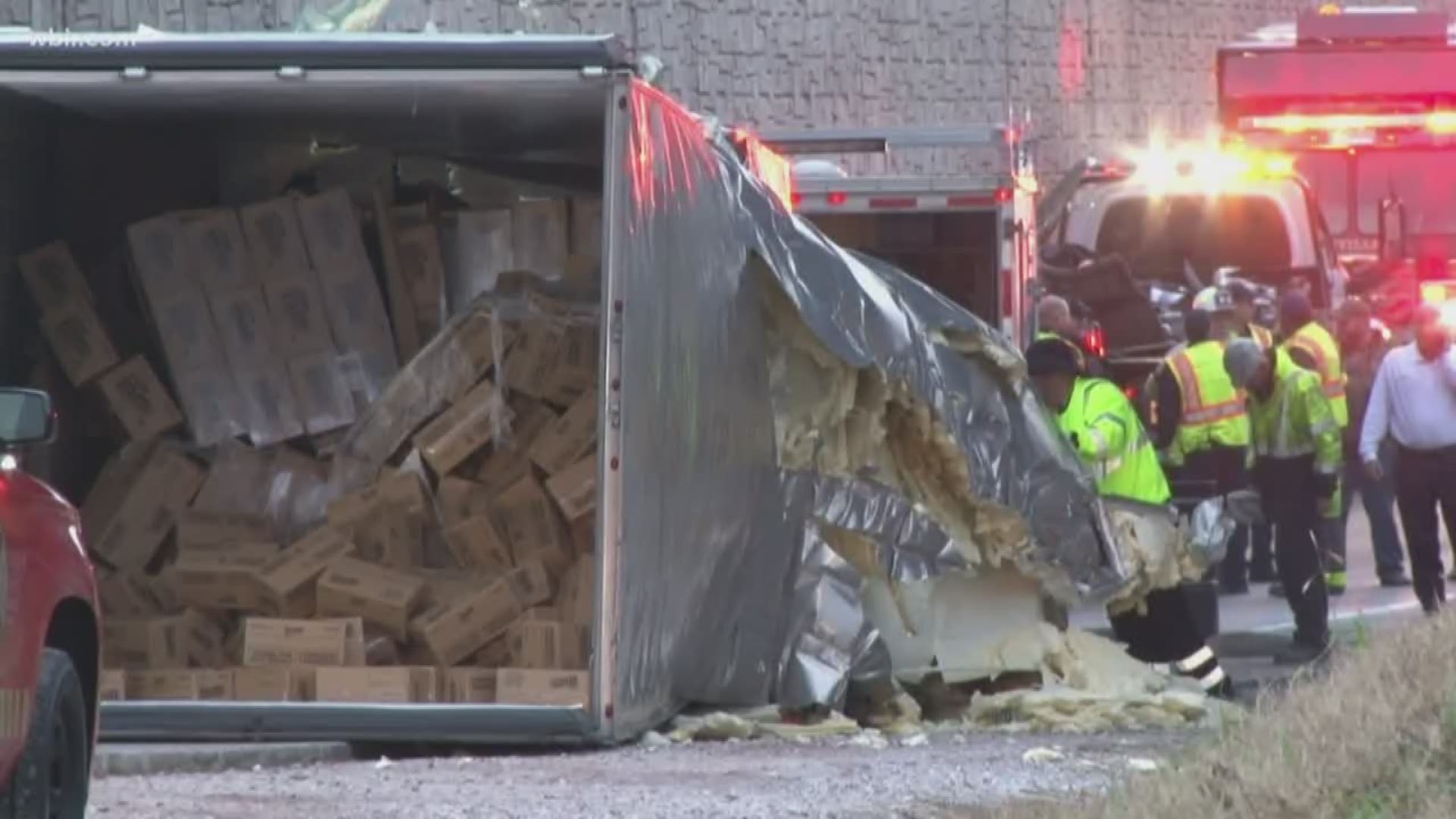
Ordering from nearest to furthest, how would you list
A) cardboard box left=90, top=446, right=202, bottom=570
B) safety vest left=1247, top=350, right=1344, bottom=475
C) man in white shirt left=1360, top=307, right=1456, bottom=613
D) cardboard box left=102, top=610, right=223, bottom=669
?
cardboard box left=102, top=610, right=223, bottom=669, cardboard box left=90, top=446, right=202, bottom=570, safety vest left=1247, top=350, right=1344, bottom=475, man in white shirt left=1360, top=307, right=1456, bottom=613

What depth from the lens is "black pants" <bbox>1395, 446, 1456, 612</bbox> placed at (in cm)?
1720

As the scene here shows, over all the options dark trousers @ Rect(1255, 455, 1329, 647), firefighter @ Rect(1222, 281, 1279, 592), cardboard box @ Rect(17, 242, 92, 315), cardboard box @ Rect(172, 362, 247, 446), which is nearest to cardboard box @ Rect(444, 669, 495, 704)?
cardboard box @ Rect(172, 362, 247, 446)

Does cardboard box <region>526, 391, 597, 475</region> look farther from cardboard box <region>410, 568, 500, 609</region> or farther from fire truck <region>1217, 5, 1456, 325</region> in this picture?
fire truck <region>1217, 5, 1456, 325</region>

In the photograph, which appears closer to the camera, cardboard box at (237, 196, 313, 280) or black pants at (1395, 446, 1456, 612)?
cardboard box at (237, 196, 313, 280)

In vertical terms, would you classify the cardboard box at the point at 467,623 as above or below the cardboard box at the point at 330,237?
below

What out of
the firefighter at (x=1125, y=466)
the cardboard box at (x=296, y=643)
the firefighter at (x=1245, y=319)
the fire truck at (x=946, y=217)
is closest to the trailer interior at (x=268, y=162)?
the cardboard box at (x=296, y=643)

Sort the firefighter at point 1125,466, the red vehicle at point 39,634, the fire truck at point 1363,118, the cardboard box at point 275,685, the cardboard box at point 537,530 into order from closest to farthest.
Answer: the red vehicle at point 39,634, the cardboard box at point 275,685, the cardboard box at point 537,530, the firefighter at point 1125,466, the fire truck at point 1363,118

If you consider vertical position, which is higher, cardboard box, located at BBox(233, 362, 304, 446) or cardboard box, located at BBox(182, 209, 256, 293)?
cardboard box, located at BBox(182, 209, 256, 293)

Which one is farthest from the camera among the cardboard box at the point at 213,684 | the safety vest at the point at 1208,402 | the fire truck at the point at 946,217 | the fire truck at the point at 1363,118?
the fire truck at the point at 1363,118

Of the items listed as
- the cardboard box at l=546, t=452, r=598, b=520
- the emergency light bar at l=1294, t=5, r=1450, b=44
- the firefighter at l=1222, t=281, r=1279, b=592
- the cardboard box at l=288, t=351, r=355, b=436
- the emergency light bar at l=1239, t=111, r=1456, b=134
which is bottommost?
the firefighter at l=1222, t=281, r=1279, b=592

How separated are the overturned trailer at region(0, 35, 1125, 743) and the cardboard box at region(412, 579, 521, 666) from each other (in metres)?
0.33

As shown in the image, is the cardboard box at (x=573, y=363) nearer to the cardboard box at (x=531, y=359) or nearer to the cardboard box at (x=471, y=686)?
the cardboard box at (x=531, y=359)

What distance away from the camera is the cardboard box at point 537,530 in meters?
12.8

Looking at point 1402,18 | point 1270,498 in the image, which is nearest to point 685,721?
point 1270,498
